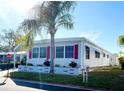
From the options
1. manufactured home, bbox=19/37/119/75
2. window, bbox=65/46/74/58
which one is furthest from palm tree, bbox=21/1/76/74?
window, bbox=65/46/74/58

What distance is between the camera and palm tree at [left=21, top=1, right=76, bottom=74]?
654 inches

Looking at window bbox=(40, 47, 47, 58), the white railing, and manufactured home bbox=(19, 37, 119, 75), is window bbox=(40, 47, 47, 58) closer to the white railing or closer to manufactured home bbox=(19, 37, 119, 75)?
manufactured home bbox=(19, 37, 119, 75)

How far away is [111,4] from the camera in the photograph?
568 inches

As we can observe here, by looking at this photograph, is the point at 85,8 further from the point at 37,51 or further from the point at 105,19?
the point at 37,51

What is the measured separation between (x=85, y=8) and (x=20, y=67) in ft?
33.3

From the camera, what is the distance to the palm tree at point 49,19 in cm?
1661

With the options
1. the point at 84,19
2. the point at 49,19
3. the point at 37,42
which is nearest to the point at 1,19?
the point at 37,42

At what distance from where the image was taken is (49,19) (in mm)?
16859

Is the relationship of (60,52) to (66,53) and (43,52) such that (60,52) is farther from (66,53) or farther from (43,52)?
(43,52)

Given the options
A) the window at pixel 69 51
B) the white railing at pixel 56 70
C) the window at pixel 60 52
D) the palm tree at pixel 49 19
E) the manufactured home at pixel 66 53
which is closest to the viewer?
the palm tree at pixel 49 19

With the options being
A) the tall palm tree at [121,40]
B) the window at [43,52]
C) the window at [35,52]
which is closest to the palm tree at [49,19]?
the window at [43,52]

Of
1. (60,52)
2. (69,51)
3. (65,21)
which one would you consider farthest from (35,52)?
(65,21)

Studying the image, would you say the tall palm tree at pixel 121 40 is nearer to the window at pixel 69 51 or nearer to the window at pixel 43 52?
the window at pixel 69 51

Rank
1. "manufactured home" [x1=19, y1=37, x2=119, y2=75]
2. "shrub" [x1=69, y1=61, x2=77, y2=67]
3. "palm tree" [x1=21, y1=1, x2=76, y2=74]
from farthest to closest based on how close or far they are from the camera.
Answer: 1. "manufactured home" [x1=19, y1=37, x2=119, y2=75]
2. "shrub" [x1=69, y1=61, x2=77, y2=67]
3. "palm tree" [x1=21, y1=1, x2=76, y2=74]
